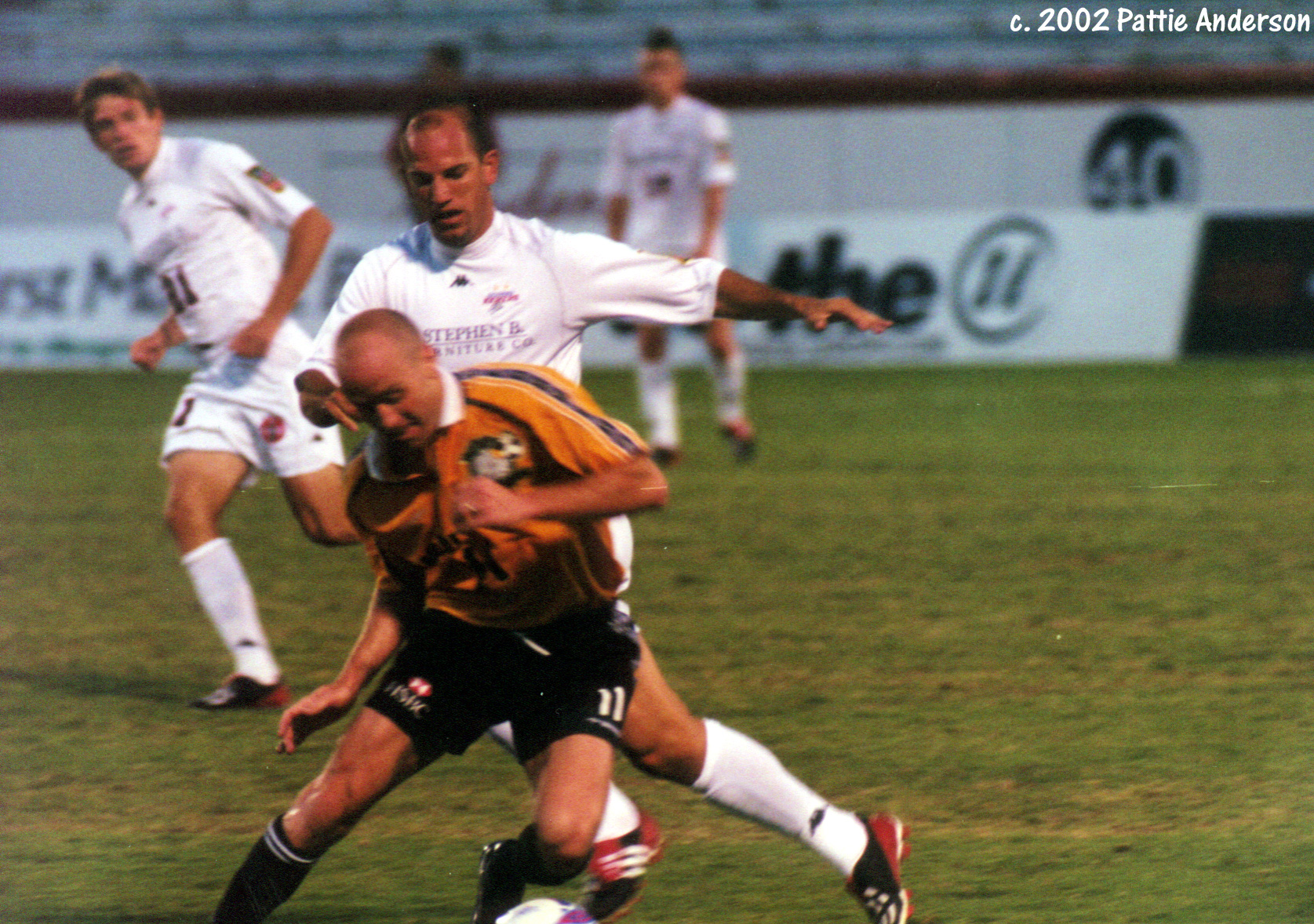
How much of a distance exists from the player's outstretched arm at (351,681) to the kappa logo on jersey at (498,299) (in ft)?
2.19

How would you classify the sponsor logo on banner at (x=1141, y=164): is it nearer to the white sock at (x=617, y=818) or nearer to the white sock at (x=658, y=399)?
the white sock at (x=658, y=399)

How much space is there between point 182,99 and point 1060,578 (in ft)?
47.6

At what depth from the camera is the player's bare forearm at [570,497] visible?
118 inches

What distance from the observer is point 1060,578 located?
23.7 feet

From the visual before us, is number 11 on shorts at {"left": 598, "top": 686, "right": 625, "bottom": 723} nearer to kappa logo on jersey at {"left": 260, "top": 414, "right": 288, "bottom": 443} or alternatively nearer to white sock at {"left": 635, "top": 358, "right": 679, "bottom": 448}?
kappa logo on jersey at {"left": 260, "top": 414, "right": 288, "bottom": 443}

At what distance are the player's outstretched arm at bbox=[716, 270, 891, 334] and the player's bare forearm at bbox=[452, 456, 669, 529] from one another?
669mm

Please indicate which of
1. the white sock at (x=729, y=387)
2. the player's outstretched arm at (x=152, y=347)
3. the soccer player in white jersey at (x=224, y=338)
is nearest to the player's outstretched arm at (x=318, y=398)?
the soccer player in white jersey at (x=224, y=338)

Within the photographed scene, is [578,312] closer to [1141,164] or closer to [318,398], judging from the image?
[318,398]

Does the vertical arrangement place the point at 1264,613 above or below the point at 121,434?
above

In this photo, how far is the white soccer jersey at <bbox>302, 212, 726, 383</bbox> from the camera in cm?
374

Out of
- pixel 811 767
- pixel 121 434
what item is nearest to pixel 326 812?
pixel 811 767

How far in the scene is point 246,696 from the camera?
550 centimetres

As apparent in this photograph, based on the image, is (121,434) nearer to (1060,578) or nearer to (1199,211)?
(1060,578)

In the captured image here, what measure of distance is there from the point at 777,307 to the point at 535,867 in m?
1.25
